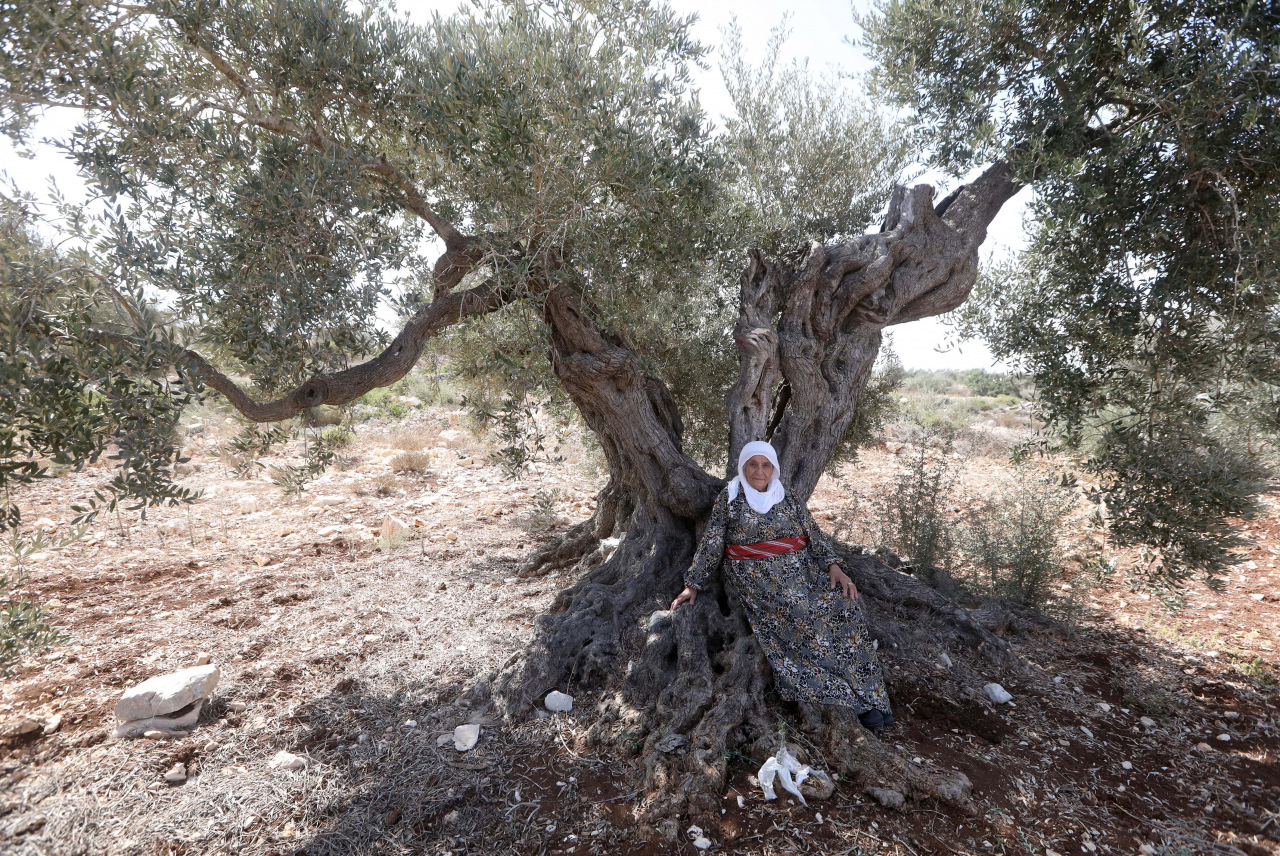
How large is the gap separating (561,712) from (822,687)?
5.64 ft

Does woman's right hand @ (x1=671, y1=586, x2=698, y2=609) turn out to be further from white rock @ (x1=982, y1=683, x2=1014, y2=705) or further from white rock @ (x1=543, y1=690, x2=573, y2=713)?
white rock @ (x1=982, y1=683, x2=1014, y2=705)

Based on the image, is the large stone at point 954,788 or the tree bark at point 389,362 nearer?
the large stone at point 954,788

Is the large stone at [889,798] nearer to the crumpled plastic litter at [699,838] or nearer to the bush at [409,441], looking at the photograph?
the crumpled plastic litter at [699,838]

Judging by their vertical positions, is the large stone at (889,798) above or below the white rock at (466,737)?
below

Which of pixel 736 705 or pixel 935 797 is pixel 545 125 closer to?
pixel 736 705

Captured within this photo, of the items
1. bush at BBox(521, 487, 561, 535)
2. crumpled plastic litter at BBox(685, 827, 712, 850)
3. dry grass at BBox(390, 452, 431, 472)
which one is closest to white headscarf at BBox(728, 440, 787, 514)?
crumpled plastic litter at BBox(685, 827, 712, 850)

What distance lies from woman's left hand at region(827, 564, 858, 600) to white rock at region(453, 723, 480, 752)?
2562 mm

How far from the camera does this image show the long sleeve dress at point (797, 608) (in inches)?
160

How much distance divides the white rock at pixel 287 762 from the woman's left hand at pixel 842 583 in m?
3.54

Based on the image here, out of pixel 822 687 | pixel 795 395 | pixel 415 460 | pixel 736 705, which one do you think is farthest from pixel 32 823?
pixel 415 460

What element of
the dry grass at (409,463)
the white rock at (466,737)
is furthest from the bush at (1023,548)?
the dry grass at (409,463)

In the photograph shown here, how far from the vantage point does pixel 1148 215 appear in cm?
453

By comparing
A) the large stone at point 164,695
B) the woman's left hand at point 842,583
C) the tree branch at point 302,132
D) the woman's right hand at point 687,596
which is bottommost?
the large stone at point 164,695

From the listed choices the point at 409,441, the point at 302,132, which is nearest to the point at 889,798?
the point at 302,132
